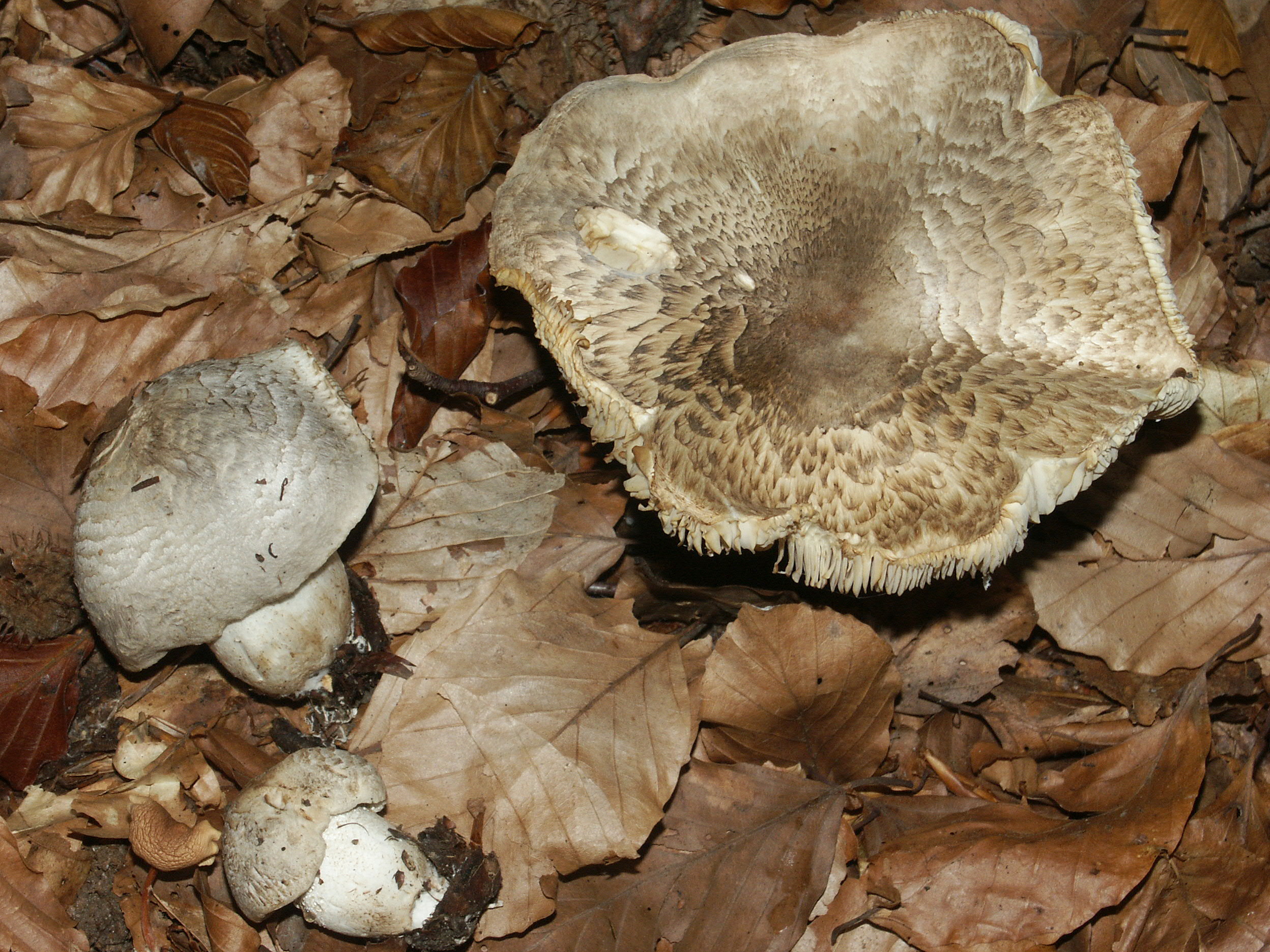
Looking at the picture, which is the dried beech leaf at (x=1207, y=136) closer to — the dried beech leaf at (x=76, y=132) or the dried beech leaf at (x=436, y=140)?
the dried beech leaf at (x=436, y=140)

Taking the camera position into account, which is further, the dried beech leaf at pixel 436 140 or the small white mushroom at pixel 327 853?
the dried beech leaf at pixel 436 140

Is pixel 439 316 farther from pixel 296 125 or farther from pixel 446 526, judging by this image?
pixel 296 125

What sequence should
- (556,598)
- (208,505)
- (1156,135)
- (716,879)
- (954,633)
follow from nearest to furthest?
(208,505), (716,879), (556,598), (954,633), (1156,135)

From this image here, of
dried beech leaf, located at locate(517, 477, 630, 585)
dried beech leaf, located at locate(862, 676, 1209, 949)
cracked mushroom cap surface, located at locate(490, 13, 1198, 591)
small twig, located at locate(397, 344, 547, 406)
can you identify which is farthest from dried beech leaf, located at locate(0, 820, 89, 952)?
dried beech leaf, located at locate(862, 676, 1209, 949)

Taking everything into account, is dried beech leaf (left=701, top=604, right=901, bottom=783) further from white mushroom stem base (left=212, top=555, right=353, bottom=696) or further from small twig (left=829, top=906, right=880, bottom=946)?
white mushroom stem base (left=212, top=555, right=353, bottom=696)

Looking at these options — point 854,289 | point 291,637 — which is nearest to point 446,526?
point 291,637

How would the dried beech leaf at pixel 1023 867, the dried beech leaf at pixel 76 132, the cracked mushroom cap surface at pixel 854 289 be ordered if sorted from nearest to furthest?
the cracked mushroom cap surface at pixel 854 289 → the dried beech leaf at pixel 1023 867 → the dried beech leaf at pixel 76 132

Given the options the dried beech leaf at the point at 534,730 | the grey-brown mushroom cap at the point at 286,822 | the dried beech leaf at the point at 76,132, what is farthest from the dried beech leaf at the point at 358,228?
Result: the grey-brown mushroom cap at the point at 286,822
